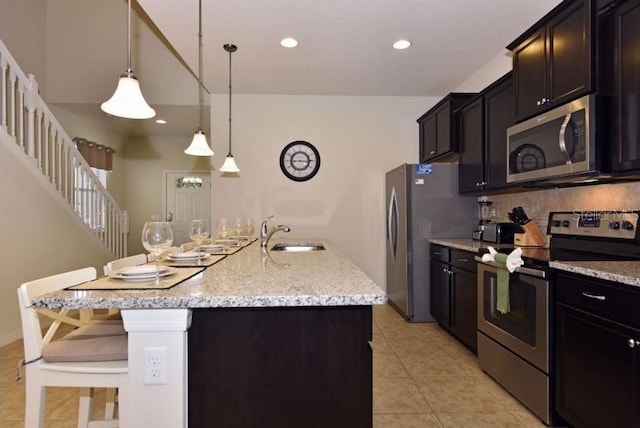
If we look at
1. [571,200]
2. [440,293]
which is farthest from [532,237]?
[440,293]

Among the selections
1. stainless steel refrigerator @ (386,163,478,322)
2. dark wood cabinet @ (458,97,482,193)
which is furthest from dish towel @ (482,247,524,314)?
stainless steel refrigerator @ (386,163,478,322)

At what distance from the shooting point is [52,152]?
382 cm

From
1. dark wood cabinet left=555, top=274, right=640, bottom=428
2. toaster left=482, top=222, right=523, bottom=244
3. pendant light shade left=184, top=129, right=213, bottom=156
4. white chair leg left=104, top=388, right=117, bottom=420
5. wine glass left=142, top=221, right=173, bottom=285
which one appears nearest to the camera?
wine glass left=142, top=221, right=173, bottom=285

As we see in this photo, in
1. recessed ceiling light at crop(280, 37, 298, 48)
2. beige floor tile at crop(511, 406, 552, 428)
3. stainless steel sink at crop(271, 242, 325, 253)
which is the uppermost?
recessed ceiling light at crop(280, 37, 298, 48)

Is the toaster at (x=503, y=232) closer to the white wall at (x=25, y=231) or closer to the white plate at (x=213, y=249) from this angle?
the white plate at (x=213, y=249)

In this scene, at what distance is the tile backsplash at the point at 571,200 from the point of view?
2055 mm

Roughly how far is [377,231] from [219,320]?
12.0 ft

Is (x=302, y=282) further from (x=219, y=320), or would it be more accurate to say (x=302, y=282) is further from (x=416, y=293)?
(x=416, y=293)

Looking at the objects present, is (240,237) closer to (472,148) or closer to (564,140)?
(472,148)

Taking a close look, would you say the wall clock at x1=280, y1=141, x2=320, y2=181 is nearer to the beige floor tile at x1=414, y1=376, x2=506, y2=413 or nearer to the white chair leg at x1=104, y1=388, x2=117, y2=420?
the beige floor tile at x1=414, y1=376, x2=506, y2=413

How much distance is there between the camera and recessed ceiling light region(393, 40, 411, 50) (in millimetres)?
3072

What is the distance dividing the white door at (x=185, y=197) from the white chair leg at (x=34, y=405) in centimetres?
588

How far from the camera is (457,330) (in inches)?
119

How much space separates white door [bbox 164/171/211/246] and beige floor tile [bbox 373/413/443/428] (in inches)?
225
